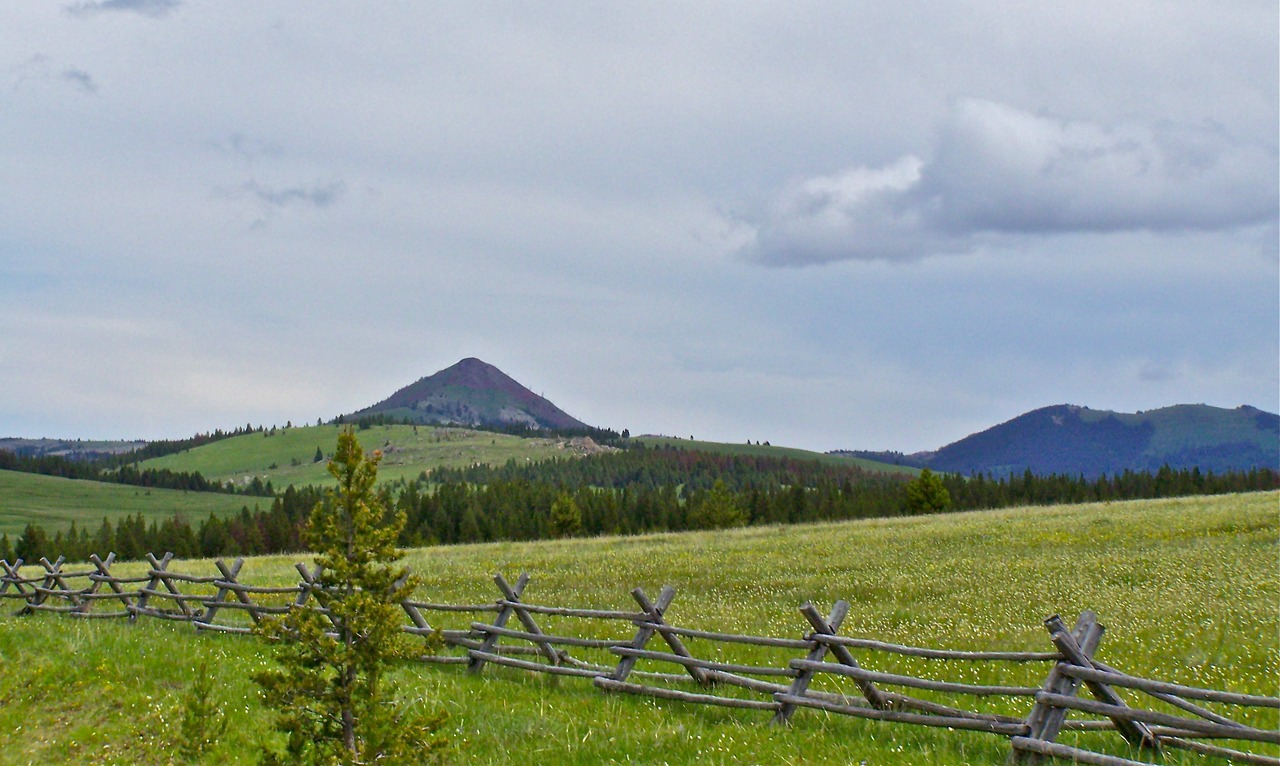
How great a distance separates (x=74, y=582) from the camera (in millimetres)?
38000

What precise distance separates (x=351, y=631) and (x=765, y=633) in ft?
Answer: 38.5

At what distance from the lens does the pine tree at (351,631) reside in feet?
25.6

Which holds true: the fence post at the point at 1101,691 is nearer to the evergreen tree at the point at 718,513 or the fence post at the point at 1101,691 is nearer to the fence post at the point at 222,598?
the fence post at the point at 222,598

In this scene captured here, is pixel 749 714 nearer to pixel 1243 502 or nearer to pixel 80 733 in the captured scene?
pixel 80 733

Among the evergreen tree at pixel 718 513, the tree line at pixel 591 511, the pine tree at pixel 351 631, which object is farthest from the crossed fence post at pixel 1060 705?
the tree line at pixel 591 511

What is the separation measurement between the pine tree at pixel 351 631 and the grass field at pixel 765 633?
10.8ft

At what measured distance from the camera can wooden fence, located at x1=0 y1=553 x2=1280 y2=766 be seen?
9.05 metres

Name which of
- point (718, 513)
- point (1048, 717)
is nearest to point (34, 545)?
point (718, 513)

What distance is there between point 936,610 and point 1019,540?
14.2 meters

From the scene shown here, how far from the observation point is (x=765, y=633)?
59.9 feet

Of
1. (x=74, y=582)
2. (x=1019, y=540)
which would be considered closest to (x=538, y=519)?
(x=74, y=582)

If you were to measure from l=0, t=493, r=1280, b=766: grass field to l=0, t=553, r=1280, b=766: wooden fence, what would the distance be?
30cm

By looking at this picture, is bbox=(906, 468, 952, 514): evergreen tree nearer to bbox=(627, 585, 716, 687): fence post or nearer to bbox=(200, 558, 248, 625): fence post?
bbox=(200, 558, 248, 625): fence post

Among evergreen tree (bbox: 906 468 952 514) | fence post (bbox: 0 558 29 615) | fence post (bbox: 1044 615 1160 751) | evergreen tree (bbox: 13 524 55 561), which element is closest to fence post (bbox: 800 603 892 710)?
fence post (bbox: 1044 615 1160 751)
